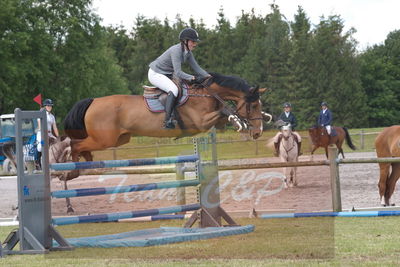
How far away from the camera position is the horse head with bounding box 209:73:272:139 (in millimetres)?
8242

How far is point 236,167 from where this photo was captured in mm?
9734

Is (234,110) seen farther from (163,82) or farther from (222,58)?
(222,58)

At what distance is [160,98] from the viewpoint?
813 cm

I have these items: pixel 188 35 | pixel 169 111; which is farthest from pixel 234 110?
pixel 188 35

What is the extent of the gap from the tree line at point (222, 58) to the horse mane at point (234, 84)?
2577cm

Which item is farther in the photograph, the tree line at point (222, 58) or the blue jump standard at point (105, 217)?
the tree line at point (222, 58)

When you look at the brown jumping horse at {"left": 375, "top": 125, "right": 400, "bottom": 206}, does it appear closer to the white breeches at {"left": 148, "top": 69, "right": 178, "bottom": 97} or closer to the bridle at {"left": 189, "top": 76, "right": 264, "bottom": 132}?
the bridle at {"left": 189, "top": 76, "right": 264, "bottom": 132}

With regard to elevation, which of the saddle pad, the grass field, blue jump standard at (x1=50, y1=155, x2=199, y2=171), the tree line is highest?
the tree line

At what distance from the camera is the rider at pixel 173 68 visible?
7.90 metres

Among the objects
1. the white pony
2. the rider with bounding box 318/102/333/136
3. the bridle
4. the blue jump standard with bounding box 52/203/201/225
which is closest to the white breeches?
the bridle

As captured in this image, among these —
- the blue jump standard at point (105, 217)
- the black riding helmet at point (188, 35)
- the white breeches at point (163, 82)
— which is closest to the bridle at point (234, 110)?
the white breeches at point (163, 82)

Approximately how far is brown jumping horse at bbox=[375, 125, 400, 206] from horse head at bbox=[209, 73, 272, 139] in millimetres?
3578

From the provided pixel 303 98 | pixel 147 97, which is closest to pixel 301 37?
pixel 303 98

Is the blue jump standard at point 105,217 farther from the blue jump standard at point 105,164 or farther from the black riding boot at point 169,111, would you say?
the black riding boot at point 169,111
